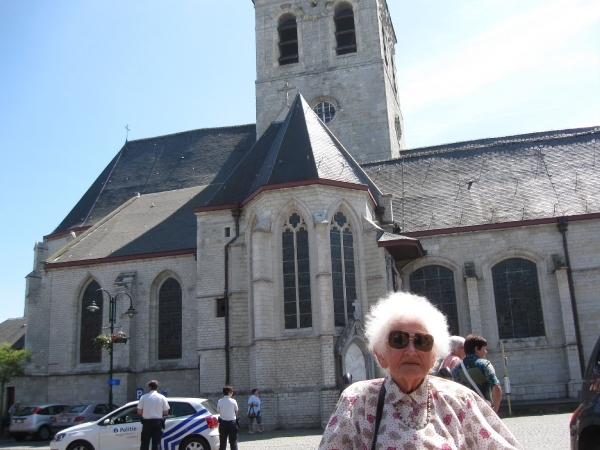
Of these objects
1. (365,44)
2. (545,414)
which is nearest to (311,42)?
(365,44)

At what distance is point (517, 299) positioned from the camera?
1867cm

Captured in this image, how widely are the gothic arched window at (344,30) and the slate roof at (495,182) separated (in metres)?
6.73

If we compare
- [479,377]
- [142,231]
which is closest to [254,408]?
[479,377]

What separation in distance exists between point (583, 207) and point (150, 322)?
14649 mm

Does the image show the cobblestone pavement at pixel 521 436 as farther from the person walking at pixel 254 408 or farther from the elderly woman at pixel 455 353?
the elderly woman at pixel 455 353

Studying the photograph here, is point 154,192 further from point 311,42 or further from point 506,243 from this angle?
point 506,243

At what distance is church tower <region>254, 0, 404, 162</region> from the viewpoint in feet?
Answer: 87.5

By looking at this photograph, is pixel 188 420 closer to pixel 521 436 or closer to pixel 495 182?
pixel 521 436

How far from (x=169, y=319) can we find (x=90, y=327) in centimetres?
330

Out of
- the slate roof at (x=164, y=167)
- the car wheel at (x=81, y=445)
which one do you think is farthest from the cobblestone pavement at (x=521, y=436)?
the slate roof at (x=164, y=167)

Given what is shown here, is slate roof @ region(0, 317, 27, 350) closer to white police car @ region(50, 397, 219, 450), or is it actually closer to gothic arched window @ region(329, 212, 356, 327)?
gothic arched window @ region(329, 212, 356, 327)

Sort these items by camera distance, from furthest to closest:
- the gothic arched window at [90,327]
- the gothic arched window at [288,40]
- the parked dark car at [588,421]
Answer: the gothic arched window at [288,40] < the gothic arched window at [90,327] < the parked dark car at [588,421]

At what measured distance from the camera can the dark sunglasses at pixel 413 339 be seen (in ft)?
8.78

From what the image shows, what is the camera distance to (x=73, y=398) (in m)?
21.3
